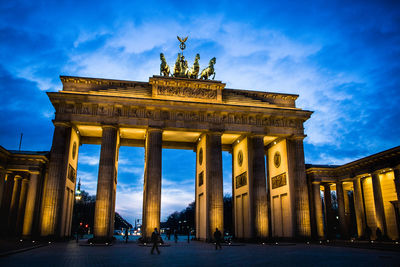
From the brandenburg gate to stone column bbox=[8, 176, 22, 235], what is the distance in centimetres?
557

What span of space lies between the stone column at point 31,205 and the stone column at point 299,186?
2715 cm

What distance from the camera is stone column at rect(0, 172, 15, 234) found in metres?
32.7

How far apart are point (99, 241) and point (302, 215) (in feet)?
69.3

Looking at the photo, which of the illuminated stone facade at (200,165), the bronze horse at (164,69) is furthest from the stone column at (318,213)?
the bronze horse at (164,69)

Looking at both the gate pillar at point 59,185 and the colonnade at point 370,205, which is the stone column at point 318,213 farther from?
the gate pillar at point 59,185

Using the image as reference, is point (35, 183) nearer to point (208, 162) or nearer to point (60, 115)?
point (60, 115)

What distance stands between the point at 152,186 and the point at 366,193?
26265 millimetres

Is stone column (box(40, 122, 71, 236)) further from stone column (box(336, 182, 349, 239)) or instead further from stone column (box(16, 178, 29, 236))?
stone column (box(336, 182, 349, 239))

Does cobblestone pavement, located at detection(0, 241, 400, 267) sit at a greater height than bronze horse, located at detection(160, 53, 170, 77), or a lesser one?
lesser

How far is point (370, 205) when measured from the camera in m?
38.4

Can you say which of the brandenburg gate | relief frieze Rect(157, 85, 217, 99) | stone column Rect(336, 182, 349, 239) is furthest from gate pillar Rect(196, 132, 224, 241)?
stone column Rect(336, 182, 349, 239)

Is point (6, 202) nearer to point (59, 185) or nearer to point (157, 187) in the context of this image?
point (59, 185)

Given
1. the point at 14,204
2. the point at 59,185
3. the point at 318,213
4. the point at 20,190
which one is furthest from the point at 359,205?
the point at 14,204

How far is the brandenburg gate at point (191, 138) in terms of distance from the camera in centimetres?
3189
